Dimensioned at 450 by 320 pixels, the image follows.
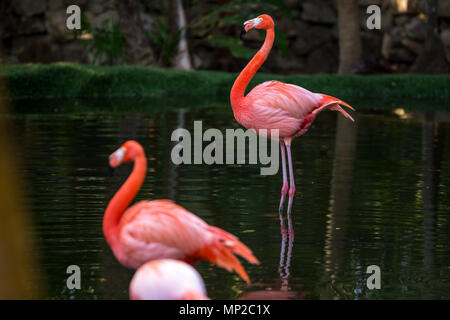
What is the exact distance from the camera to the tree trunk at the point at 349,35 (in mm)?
17938

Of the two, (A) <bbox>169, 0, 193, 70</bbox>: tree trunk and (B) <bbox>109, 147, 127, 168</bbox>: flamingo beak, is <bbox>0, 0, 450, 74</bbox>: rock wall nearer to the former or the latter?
(A) <bbox>169, 0, 193, 70</bbox>: tree trunk


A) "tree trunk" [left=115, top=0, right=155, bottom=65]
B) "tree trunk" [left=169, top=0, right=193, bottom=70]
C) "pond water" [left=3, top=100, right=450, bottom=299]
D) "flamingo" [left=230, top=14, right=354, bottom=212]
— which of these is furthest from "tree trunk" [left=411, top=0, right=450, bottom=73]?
"flamingo" [left=230, top=14, right=354, bottom=212]

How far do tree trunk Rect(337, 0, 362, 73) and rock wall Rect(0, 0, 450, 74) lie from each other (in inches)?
44.1

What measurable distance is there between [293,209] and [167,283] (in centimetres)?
302

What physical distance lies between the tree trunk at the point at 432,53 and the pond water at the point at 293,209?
804 centimetres

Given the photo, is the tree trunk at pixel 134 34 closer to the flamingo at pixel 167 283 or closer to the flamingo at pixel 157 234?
the flamingo at pixel 157 234

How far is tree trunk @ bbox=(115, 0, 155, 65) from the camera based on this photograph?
59.6 feet

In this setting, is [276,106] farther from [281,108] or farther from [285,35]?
[285,35]

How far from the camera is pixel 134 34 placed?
18.5 metres

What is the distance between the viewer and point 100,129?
10.6m

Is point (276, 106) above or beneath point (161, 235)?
above

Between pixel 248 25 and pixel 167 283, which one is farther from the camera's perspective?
pixel 248 25

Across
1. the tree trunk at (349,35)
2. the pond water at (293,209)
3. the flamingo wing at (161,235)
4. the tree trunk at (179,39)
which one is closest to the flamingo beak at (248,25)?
the pond water at (293,209)

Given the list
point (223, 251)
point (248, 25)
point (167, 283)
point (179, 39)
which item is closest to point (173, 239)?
point (223, 251)
